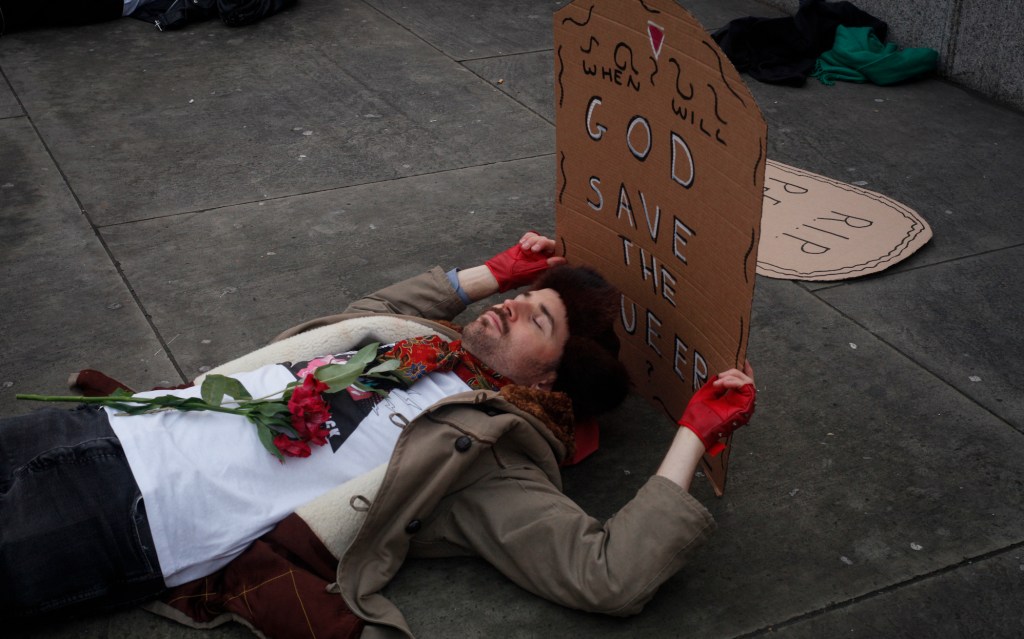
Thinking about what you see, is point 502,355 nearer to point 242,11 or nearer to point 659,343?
point 659,343

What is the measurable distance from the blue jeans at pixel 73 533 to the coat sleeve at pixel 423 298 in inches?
38.1

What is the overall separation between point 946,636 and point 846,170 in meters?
2.91

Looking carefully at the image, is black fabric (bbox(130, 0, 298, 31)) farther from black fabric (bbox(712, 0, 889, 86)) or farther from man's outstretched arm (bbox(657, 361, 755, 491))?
man's outstretched arm (bbox(657, 361, 755, 491))

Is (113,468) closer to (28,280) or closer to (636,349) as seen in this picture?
(636,349)

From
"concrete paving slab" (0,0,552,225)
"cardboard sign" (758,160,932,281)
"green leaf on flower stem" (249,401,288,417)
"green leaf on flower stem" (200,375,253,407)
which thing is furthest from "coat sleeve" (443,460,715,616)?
"concrete paving slab" (0,0,552,225)

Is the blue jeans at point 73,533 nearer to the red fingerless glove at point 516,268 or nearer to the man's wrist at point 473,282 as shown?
the man's wrist at point 473,282

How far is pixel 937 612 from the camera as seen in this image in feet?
8.02

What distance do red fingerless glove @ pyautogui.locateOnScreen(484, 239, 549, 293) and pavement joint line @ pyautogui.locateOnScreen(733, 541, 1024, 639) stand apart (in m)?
1.29

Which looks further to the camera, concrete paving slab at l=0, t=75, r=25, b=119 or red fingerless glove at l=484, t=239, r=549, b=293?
concrete paving slab at l=0, t=75, r=25, b=119

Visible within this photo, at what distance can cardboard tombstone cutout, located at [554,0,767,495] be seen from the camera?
2350 mm

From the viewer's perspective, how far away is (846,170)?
15.9 feet

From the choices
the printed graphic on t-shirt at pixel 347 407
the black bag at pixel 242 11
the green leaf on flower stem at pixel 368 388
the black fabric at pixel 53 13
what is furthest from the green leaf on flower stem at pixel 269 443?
the black fabric at pixel 53 13

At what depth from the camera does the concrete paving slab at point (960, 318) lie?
10.9 feet

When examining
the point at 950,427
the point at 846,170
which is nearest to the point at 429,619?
the point at 950,427
